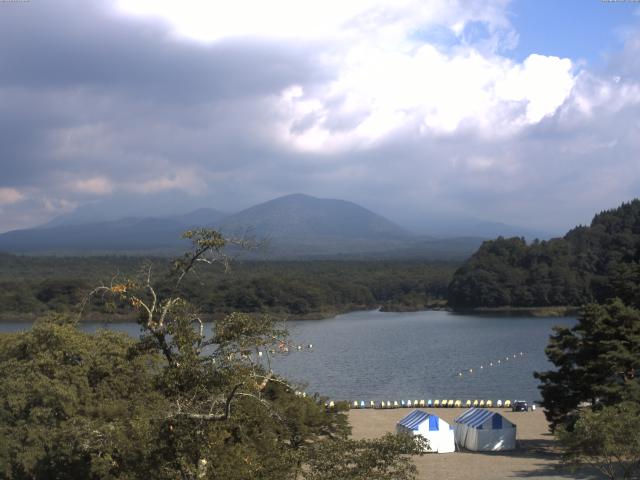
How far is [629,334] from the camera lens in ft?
54.6

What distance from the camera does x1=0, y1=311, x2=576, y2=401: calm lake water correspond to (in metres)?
29.3

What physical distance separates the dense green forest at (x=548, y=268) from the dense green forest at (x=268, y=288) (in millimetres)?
5955

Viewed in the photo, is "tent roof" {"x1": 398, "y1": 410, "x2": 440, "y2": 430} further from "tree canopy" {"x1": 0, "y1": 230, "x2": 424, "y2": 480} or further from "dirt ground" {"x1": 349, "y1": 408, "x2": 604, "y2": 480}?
"tree canopy" {"x1": 0, "y1": 230, "x2": 424, "y2": 480}

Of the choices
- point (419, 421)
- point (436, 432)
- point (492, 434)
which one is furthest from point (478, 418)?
point (419, 421)

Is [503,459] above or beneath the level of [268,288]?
beneath

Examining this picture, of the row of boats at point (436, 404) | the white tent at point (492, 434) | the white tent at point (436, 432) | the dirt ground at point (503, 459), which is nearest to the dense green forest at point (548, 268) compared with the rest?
the row of boats at point (436, 404)

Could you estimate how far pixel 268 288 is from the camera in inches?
2530

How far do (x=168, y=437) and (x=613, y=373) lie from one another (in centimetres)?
1211

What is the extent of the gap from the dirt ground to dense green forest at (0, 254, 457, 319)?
24210mm

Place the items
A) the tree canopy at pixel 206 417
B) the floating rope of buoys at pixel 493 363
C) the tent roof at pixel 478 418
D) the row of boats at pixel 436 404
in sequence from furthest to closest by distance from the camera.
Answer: the floating rope of buoys at pixel 493 363
the row of boats at pixel 436 404
the tent roof at pixel 478 418
the tree canopy at pixel 206 417

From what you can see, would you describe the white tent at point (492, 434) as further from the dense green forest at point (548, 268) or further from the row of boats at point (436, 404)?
the dense green forest at point (548, 268)

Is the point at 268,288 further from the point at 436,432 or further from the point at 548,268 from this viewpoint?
the point at 436,432

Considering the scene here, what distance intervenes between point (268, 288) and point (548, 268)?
25.2 meters

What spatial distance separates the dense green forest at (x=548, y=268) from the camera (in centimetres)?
6694
